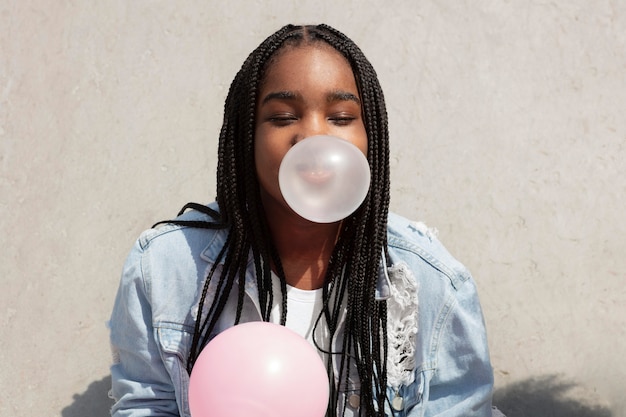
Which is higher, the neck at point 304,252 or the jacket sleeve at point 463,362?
the neck at point 304,252

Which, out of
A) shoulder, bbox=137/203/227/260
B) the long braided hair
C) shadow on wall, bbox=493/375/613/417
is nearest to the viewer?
the long braided hair

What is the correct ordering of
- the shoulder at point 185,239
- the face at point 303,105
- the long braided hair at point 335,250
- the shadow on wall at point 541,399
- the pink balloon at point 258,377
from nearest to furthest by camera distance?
the pink balloon at point 258,377 → the face at point 303,105 → the long braided hair at point 335,250 → the shoulder at point 185,239 → the shadow on wall at point 541,399

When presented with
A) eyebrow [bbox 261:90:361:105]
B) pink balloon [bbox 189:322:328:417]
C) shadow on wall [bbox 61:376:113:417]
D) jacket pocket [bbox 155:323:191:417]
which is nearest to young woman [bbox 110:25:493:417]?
jacket pocket [bbox 155:323:191:417]

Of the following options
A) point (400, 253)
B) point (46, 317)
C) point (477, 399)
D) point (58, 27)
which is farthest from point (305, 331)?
point (58, 27)

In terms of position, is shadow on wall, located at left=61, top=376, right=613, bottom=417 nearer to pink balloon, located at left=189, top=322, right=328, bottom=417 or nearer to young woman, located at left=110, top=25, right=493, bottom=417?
young woman, located at left=110, top=25, right=493, bottom=417

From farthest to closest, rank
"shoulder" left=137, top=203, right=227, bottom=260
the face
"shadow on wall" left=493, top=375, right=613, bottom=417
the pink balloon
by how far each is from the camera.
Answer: "shadow on wall" left=493, top=375, right=613, bottom=417, "shoulder" left=137, top=203, right=227, bottom=260, the face, the pink balloon

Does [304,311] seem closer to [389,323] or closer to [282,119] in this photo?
[389,323]

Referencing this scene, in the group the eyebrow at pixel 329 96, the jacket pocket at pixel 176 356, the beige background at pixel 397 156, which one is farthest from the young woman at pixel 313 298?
the beige background at pixel 397 156

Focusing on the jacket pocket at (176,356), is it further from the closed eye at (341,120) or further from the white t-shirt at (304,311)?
the closed eye at (341,120)

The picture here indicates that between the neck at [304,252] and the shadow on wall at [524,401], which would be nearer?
the neck at [304,252]

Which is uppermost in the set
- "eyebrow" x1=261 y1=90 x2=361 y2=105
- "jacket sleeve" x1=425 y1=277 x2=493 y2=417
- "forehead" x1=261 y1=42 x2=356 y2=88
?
"forehead" x1=261 y1=42 x2=356 y2=88

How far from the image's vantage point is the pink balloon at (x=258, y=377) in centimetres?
135

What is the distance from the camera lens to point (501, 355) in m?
2.45

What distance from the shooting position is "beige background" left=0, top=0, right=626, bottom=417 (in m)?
2.43
